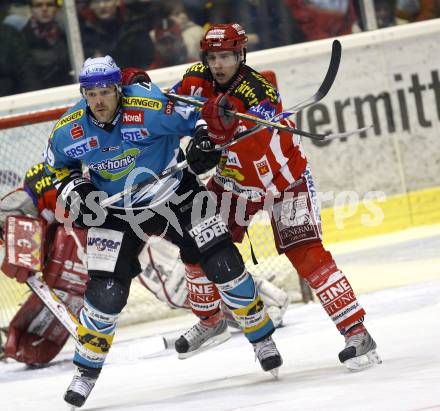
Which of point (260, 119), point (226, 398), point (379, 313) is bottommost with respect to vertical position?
point (379, 313)

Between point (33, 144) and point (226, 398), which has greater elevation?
point (33, 144)

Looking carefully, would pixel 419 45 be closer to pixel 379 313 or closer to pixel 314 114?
pixel 314 114

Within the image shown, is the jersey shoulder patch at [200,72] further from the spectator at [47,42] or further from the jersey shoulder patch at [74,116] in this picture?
the spectator at [47,42]

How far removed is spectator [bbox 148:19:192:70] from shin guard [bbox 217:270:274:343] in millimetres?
3601

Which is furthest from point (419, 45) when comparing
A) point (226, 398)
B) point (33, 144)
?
point (226, 398)

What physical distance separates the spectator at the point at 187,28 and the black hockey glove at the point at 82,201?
3617mm

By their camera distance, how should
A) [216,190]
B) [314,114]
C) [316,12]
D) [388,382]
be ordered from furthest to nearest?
1. [316,12]
2. [314,114]
3. [216,190]
4. [388,382]

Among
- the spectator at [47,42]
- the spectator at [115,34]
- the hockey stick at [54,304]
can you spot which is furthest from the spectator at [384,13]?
the hockey stick at [54,304]

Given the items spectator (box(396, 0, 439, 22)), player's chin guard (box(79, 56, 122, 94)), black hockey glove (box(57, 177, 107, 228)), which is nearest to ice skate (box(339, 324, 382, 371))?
black hockey glove (box(57, 177, 107, 228))

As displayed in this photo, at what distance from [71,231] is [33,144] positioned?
79 centimetres

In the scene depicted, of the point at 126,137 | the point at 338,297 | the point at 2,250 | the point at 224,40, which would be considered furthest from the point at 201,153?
the point at 2,250

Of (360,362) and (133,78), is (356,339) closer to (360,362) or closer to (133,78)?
(360,362)

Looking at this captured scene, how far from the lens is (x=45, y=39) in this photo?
7758mm

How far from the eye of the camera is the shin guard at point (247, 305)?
14.6 feet
